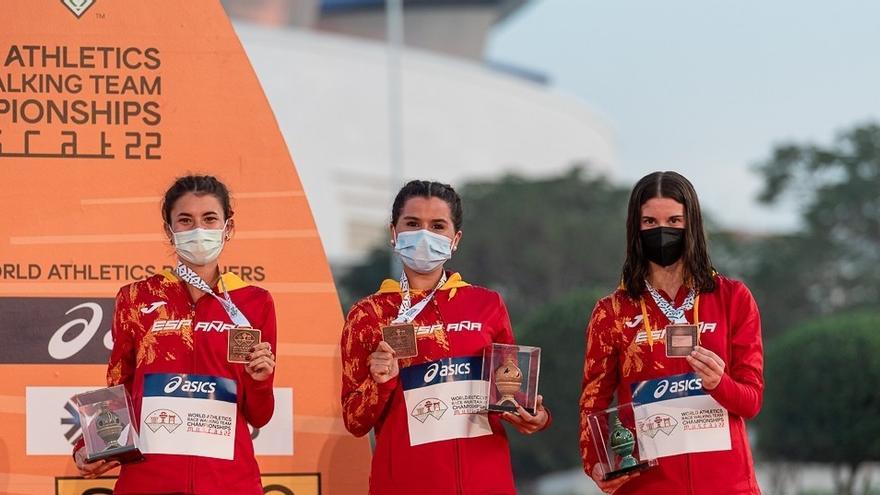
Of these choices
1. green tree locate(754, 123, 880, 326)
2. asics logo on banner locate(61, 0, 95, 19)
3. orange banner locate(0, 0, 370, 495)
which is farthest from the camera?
green tree locate(754, 123, 880, 326)

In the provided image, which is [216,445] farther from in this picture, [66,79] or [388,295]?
[66,79]

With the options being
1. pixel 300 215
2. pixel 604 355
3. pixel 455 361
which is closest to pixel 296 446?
pixel 300 215

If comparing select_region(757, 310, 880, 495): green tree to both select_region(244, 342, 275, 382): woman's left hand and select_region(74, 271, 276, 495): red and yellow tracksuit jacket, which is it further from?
select_region(244, 342, 275, 382): woman's left hand

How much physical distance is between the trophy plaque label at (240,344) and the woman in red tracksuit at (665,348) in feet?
3.74

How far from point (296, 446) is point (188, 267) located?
1.47m

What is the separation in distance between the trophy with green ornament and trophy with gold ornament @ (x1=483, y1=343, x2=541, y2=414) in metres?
0.22

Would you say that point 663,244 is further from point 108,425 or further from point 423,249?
point 108,425

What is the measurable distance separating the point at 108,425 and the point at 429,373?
109 cm

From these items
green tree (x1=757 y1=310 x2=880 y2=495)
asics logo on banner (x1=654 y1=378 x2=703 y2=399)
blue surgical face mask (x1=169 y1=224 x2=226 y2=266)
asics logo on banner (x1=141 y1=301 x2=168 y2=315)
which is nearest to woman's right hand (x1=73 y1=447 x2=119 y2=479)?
asics logo on banner (x1=141 y1=301 x2=168 y2=315)

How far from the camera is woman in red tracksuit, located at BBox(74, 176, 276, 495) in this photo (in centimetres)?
477

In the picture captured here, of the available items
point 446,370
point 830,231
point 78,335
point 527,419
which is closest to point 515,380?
point 527,419

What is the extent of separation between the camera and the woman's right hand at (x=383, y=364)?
4.66 metres

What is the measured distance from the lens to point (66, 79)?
619cm

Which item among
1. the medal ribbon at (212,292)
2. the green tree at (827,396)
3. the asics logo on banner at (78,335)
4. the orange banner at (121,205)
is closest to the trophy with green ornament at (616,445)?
the medal ribbon at (212,292)
